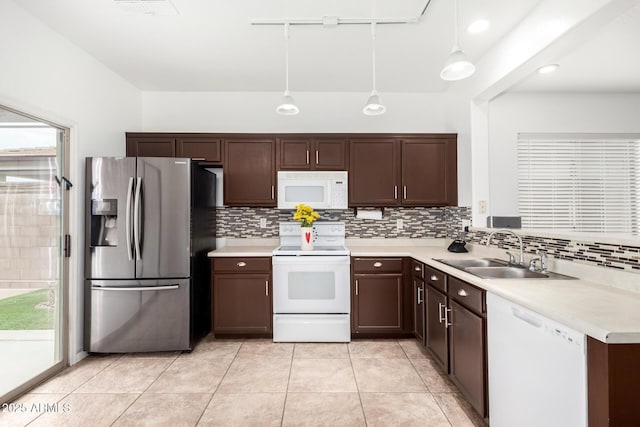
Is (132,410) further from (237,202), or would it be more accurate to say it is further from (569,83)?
(569,83)

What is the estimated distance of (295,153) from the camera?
136 inches

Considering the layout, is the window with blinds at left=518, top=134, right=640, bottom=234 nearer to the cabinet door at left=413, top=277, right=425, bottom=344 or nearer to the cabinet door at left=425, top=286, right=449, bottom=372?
the cabinet door at left=413, top=277, right=425, bottom=344

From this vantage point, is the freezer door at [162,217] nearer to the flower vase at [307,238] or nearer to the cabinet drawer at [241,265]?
the cabinet drawer at [241,265]

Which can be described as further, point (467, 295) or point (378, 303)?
point (378, 303)

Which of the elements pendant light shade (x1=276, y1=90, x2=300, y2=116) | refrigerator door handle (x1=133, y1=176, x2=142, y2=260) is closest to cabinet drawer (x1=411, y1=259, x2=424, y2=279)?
pendant light shade (x1=276, y1=90, x2=300, y2=116)

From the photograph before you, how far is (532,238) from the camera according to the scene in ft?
7.66

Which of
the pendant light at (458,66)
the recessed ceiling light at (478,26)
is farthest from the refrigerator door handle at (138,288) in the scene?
the recessed ceiling light at (478,26)

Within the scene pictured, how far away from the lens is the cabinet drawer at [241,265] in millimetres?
3191

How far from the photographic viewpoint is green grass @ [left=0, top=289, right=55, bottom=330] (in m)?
2.21

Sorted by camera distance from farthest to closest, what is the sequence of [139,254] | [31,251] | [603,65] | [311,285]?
[311,285] → [603,65] → [139,254] → [31,251]

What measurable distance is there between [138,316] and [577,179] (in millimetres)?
4771

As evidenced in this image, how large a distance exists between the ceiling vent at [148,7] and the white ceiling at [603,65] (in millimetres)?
2881

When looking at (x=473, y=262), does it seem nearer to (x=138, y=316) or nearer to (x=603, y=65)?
(x=603, y=65)

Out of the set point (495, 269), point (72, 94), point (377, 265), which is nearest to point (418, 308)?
point (377, 265)
